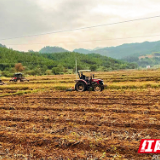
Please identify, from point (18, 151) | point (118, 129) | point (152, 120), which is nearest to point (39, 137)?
point (18, 151)

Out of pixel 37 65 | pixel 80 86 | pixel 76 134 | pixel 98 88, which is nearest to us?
pixel 76 134

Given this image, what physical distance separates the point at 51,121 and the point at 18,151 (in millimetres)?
2368

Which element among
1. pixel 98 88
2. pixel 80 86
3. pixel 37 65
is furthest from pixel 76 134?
pixel 37 65

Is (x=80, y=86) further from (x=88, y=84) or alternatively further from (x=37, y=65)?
(x=37, y=65)

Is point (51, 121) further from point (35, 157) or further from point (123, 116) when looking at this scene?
point (123, 116)

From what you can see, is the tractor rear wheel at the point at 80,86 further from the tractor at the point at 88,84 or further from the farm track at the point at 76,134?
the farm track at the point at 76,134

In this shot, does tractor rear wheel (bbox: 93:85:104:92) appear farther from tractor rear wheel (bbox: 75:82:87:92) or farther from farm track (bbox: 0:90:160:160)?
farm track (bbox: 0:90:160:160)

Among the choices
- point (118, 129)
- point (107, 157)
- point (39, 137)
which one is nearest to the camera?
point (107, 157)

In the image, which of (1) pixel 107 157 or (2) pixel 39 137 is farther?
(2) pixel 39 137

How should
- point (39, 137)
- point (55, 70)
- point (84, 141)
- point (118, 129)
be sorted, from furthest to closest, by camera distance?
point (55, 70) < point (118, 129) < point (39, 137) < point (84, 141)

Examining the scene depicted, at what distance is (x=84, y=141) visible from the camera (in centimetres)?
481

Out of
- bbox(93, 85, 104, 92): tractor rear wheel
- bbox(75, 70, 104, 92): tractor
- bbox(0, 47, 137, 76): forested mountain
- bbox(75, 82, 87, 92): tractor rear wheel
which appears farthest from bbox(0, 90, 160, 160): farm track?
bbox(0, 47, 137, 76): forested mountain

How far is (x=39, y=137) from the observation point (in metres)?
5.21

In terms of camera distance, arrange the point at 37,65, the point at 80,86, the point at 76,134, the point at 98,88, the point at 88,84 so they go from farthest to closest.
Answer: the point at 37,65
the point at 80,86
the point at 88,84
the point at 98,88
the point at 76,134
